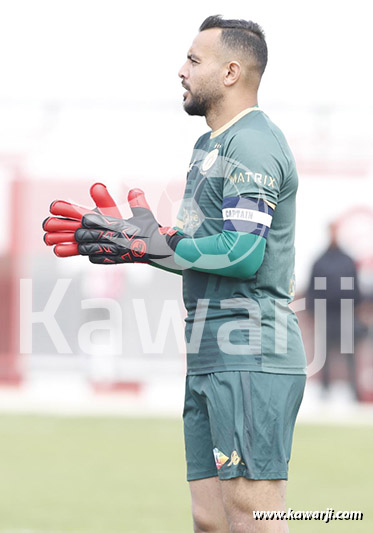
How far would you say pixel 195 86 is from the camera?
331cm

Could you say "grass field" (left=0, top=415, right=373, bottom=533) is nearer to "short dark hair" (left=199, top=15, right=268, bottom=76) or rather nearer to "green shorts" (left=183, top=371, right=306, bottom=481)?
"green shorts" (left=183, top=371, right=306, bottom=481)

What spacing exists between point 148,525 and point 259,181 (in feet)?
9.85

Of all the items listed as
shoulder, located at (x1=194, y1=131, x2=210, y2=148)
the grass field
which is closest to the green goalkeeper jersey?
shoulder, located at (x1=194, y1=131, x2=210, y2=148)

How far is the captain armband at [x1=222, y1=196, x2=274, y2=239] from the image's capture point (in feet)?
9.94

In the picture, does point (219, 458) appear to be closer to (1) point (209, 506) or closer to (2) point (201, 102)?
(1) point (209, 506)

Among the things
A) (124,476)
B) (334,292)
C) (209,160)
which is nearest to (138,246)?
(209,160)

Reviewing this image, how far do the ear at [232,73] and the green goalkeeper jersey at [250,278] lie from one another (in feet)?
0.37

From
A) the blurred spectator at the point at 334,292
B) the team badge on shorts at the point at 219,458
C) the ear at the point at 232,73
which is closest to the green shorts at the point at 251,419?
the team badge on shorts at the point at 219,458

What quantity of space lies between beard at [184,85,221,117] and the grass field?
278 cm

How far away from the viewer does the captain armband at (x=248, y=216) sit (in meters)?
3.03

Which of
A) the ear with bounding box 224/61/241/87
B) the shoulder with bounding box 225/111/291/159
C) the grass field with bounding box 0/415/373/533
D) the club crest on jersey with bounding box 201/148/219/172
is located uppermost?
the ear with bounding box 224/61/241/87

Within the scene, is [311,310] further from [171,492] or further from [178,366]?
[171,492]

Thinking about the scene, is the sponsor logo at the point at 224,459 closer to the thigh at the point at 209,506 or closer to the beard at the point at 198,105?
the thigh at the point at 209,506

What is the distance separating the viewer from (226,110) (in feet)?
10.9
